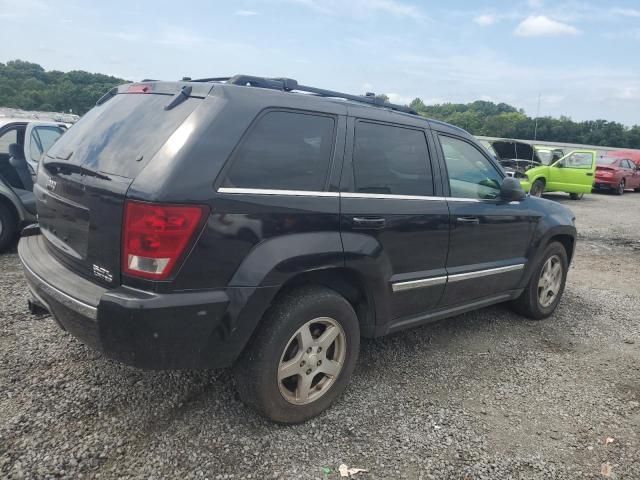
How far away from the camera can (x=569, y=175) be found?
15.0m

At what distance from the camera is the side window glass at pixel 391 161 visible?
10.1 ft

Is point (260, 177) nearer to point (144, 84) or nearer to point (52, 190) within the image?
point (144, 84)

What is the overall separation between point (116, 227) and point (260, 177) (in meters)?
0.74

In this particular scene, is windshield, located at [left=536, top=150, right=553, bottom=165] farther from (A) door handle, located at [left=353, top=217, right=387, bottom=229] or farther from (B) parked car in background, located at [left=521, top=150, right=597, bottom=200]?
(A) door handle, located at [left=353, top=217, right=387, bottom=229]

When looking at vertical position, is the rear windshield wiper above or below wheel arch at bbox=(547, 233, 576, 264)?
above

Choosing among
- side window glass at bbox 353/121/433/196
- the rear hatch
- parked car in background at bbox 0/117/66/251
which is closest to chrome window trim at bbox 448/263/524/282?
side window glass at bbox 353/121/433/196

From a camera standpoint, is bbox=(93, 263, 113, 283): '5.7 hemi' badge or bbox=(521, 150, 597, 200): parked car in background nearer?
bbox=(93, 263, 113, 283): '5.7 hemi' badge

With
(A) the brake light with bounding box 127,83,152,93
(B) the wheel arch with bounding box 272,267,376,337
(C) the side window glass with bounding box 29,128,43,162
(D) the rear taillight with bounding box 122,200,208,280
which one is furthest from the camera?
(C) the side window glass with bounding box 29,128,43,162

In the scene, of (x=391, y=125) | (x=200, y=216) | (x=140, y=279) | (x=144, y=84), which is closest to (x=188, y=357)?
(x=140, y=279)

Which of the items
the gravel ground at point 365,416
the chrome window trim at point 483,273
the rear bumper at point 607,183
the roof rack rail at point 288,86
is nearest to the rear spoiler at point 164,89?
the roof rack rail at point 288,86

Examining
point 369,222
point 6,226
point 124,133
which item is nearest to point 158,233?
point 124,133

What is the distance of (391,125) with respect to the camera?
335cm

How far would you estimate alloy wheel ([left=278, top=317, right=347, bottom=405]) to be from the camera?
2.79 meters

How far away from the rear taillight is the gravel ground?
0.99m
